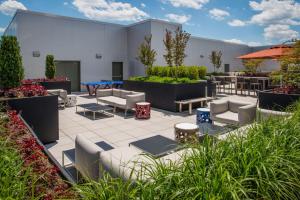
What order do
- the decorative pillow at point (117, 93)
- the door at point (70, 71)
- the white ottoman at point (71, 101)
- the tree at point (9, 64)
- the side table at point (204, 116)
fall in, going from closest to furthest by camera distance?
1. the tree at point (9, 64)
2. the side table at point (204, 116)
3. the decorative pillow at point (117, 93)
4. the white ottoman at point (71, 101)
5. the door at point (70, 71)

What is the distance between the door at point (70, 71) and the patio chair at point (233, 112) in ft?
38.7

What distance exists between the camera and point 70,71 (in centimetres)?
1564

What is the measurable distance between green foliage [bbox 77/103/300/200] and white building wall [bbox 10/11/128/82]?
13795 millimetres

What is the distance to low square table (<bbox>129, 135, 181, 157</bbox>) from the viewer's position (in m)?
3.69

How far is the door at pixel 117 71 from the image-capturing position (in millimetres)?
17609

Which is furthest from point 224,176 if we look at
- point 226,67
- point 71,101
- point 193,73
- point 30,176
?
point 226,67

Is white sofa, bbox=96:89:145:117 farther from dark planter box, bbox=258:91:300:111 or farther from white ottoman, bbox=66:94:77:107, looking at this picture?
dark planter box, bbox=258:91:300:111

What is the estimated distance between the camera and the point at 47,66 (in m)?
13.0

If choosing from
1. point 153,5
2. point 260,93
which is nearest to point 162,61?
point 153,5

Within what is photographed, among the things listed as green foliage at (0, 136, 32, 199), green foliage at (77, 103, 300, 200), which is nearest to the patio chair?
green foliage at (77, 103, 300, 200)

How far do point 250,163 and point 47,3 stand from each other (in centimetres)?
1559

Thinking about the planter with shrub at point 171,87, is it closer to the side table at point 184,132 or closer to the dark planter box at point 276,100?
the dark planter box at point 276,100

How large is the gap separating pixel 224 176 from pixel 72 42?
15198mm

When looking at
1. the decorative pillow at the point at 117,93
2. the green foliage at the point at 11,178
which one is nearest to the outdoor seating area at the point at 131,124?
the green foliage at the point at 11,178
